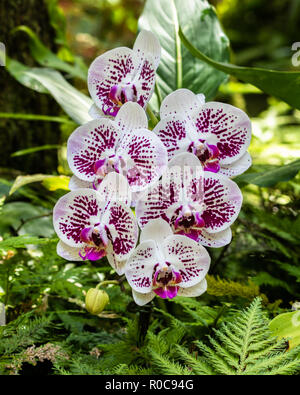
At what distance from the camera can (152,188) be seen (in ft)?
1.48

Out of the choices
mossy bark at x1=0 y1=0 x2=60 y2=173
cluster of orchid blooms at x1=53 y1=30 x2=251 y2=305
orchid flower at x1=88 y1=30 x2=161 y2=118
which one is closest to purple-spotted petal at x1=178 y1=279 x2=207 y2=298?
cluster of orchid blooms at x1=53 y1=30 x2=251 y2=305

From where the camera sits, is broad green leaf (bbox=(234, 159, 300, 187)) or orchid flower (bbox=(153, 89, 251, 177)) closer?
orchid flower (bbox=(153, 89, 251, 177))

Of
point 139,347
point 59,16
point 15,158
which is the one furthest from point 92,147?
point 59,16

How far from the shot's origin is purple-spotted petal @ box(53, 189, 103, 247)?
1.47 ft

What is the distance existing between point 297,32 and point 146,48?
3.48 m

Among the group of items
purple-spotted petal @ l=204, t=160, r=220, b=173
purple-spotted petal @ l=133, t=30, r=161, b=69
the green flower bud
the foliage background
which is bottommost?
the foliage background

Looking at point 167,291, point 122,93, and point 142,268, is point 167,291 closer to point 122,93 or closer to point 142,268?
point 142,268

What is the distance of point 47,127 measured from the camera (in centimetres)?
114

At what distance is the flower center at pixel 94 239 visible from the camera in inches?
17.2

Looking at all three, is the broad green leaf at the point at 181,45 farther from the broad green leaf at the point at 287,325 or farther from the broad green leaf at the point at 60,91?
the broad green leaf at the point at 287,325

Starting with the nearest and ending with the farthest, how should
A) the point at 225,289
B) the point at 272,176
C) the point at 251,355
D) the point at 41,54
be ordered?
the point at 251,355 → the point at 225,289 → the point at 272,176 → the point at 41,54

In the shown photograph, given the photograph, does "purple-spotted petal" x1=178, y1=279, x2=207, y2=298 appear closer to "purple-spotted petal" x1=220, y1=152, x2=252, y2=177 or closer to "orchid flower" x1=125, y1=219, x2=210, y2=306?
"orchid flower" x1=125, y1=219, x2=210, y2=306

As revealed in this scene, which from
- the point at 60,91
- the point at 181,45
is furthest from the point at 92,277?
the point at 181,45

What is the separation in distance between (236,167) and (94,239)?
0.20 m
